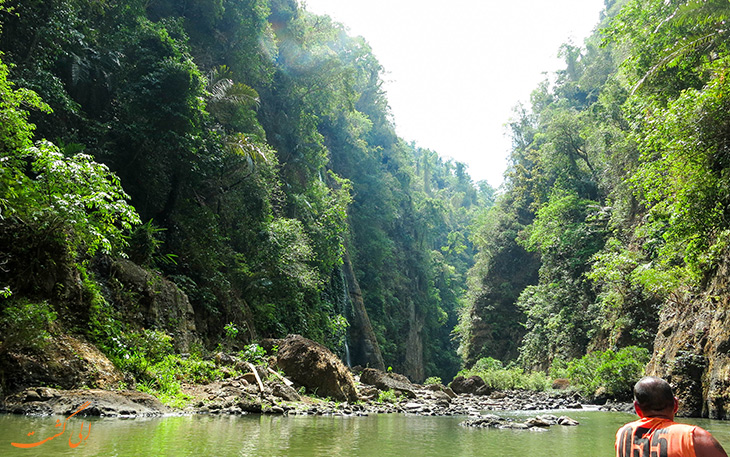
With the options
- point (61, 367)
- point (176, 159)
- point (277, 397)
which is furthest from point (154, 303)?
point (176, 159)

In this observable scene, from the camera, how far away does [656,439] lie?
178 cm

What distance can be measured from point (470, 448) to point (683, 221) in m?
7.48

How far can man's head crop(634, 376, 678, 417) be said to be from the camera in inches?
72.5

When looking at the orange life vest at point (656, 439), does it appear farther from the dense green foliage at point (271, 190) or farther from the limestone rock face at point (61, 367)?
the limestone rock face at point (61, 367)

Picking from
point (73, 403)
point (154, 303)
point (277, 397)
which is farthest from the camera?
point (154, 303)

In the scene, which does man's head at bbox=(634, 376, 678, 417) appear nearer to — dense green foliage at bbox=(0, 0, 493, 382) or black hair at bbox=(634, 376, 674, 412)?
black hair at bbox=(634, 376, 674, 412)

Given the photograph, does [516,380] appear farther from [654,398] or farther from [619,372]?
[654,398]

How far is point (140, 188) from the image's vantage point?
12664mm

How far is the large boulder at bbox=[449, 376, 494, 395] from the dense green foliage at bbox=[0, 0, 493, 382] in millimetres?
5985

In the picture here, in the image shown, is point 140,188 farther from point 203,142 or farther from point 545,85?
point 545,85

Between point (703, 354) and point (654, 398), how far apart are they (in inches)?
340

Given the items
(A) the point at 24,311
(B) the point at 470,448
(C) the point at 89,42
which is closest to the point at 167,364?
(A) the point at 24,311

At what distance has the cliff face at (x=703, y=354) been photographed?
7523 millimetres

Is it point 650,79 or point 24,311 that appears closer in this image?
point 24,311
